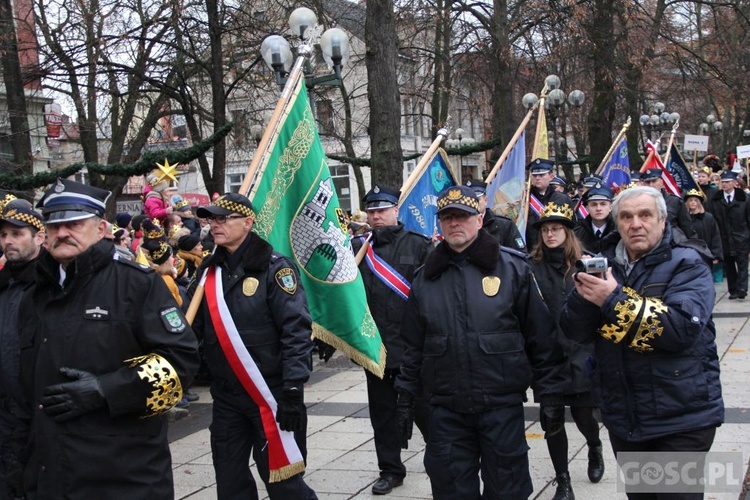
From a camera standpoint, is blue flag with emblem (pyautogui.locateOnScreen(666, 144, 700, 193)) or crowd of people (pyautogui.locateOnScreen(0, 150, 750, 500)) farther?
blue flag with emblem (pyautogui.locateOnScreen(666, 144, 700, 193))

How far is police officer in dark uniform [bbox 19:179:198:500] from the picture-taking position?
3.32m

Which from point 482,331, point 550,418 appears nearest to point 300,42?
point 482,331

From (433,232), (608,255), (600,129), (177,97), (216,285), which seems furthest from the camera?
(600,129)

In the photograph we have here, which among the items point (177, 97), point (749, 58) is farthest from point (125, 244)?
point (749, 58)

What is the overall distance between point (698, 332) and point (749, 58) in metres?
24.2

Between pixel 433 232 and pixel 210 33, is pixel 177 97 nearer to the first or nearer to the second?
pixel 210 33

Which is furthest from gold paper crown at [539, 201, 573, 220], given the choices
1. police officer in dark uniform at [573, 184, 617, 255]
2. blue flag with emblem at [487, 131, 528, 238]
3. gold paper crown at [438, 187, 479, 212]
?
blue flag with emblem at [487, 131, 528, 238]

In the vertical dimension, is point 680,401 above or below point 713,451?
above

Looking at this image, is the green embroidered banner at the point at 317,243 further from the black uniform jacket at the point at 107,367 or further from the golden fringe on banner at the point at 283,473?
the black uniform jacket at the point at 107,367

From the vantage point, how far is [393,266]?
6012 mm

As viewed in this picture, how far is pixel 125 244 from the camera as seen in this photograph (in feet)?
30.6

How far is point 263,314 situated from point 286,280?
228mm

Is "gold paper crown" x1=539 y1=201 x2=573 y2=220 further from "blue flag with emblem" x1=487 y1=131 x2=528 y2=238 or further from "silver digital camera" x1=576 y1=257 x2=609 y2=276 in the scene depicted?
"blue flag with emblem" x1=487 y1=131 x2=528 y2=238

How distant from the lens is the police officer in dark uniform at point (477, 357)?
4086 millimetres
